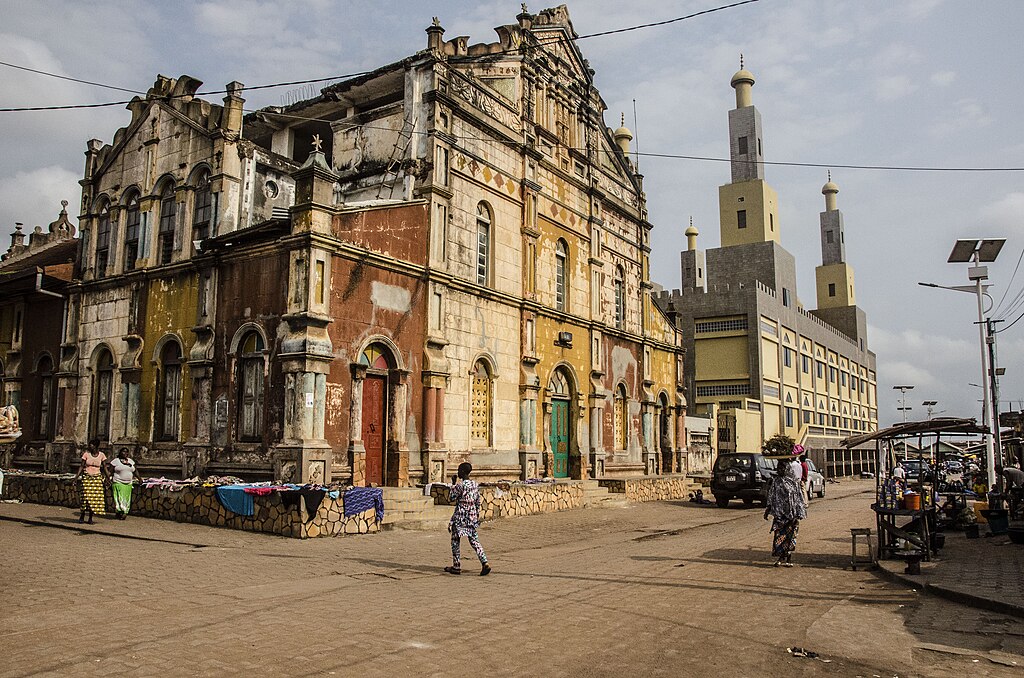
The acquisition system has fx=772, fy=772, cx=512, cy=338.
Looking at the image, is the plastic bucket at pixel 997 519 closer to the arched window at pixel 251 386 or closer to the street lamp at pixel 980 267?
the street lamp at pixel 980 267

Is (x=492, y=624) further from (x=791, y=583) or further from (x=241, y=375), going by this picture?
(x=241, y=375)

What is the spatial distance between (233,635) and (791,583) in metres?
7.10

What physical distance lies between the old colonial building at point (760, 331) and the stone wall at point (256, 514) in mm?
21430

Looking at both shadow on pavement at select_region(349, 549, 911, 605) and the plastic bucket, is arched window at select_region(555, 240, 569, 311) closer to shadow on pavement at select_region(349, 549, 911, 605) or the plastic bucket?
the plastic bucket

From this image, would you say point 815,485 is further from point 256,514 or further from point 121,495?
point 121,495

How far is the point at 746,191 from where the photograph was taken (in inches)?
2366

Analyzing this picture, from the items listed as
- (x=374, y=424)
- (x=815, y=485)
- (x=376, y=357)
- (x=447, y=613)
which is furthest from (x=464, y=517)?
(x=815, y=485)

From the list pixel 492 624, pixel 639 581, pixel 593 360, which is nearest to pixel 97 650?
pixel 492 624

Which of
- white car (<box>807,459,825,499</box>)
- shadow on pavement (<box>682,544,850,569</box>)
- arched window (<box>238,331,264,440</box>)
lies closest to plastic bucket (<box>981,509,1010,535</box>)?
shadow on pavement (<box>682,544,850,569</box>)

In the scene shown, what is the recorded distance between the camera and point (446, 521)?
16328 millimetres

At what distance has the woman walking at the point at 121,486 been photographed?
53.4 ft

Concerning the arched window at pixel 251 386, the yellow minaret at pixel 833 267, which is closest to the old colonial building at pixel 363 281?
the arched window at pixel 251 386

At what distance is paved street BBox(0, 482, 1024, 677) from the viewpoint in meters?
6.14

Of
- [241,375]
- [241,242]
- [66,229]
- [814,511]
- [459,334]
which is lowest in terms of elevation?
[814,511]
